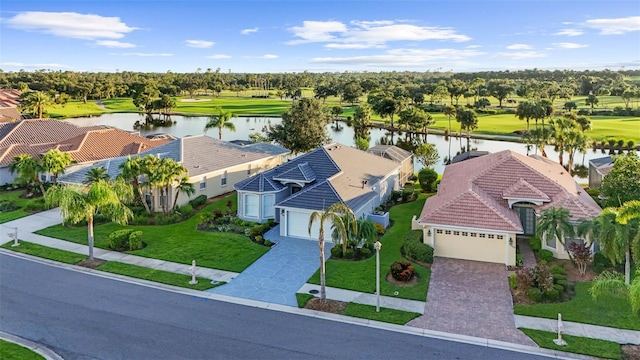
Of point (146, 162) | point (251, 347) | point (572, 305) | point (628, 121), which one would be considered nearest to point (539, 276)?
point (572, 305)

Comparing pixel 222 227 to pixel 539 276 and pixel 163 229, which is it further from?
pixel 539 276

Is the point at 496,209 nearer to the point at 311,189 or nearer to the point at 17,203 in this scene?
the point at 311,189

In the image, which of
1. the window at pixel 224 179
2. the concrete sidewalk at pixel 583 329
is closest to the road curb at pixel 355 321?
the concrete sidewalk at pixel 583 329

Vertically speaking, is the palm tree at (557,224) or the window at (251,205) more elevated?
the palm tree at (557,224)

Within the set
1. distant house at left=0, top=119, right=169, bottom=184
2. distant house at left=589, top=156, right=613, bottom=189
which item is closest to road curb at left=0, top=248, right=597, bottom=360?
distant house at left=0, top=119, right=169, bottom=184

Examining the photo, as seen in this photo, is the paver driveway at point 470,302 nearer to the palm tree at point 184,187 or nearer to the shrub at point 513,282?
the shrub at point 513,282

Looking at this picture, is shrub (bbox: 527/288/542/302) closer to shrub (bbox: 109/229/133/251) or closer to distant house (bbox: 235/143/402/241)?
distant house (bbox: 235/143/402/241)
